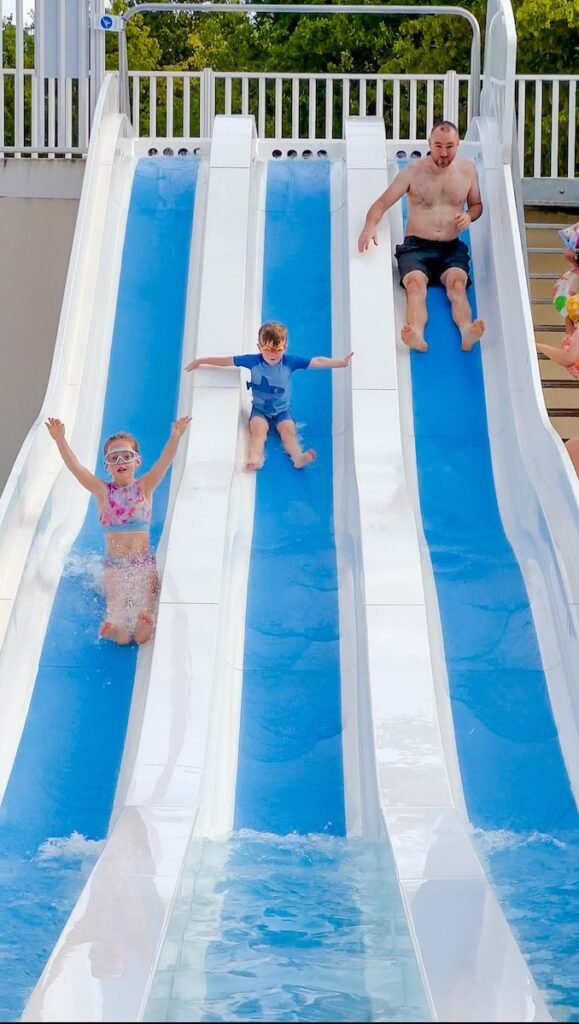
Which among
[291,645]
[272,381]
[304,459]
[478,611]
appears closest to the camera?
[291,645]

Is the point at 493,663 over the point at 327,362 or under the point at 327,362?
under

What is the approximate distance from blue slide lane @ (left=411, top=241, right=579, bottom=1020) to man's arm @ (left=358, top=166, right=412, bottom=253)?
0.52 meters

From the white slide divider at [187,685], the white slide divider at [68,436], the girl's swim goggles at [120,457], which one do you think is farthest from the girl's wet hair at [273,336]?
the girl's swim goggles at [120,457]

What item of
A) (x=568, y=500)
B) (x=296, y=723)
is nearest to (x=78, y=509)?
(x=296, y=723)

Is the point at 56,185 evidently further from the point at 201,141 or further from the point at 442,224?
the point at 442,224

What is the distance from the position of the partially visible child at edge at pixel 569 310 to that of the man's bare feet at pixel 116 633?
225 centimetres

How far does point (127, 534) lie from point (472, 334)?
2154mm

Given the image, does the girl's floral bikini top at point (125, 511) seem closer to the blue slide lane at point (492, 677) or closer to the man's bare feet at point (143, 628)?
the man's bare feet at point (143, 628)

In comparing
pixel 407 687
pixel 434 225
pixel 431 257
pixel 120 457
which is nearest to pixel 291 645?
pixel 407 687

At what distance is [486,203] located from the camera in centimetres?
739

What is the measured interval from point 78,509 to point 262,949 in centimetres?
285

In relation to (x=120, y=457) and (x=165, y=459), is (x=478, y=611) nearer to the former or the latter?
(x=165, y=459)

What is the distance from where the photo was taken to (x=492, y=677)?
494 cm

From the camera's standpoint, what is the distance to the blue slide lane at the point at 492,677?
3.83 metres
